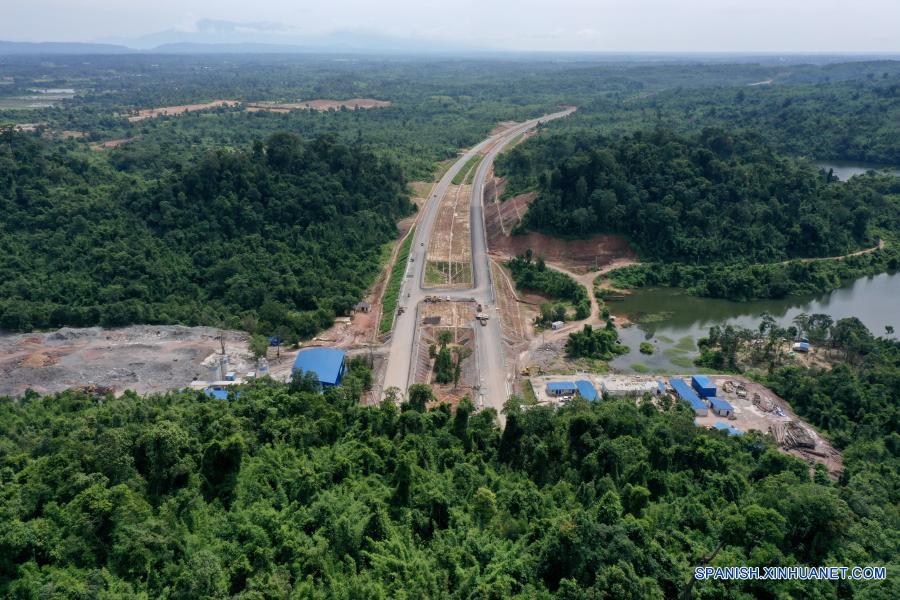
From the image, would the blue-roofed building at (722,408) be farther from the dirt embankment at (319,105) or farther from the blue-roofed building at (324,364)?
the dirt embankment at (319,105)

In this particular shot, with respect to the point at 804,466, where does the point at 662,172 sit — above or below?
above

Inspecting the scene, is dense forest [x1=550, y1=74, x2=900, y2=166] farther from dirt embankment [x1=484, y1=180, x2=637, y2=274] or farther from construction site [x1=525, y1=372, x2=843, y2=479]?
construction site [x1=525, y1=372, x2=843, y2=479]

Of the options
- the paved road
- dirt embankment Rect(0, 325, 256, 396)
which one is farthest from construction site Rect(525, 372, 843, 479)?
dirt embankment Rect(0, 325, 256, 396)

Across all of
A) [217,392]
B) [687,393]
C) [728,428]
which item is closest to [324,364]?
[217,392]

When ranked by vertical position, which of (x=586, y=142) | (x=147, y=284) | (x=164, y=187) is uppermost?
(x=586, y=142)

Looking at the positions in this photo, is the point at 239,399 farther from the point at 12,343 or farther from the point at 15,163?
the point at 15,163

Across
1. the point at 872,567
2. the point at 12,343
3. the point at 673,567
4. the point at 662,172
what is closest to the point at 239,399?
the point at 673,567

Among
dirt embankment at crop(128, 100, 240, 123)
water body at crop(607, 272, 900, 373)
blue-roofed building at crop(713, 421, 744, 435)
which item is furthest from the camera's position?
dirt embankment at crop(128, 100, 240, 123)
